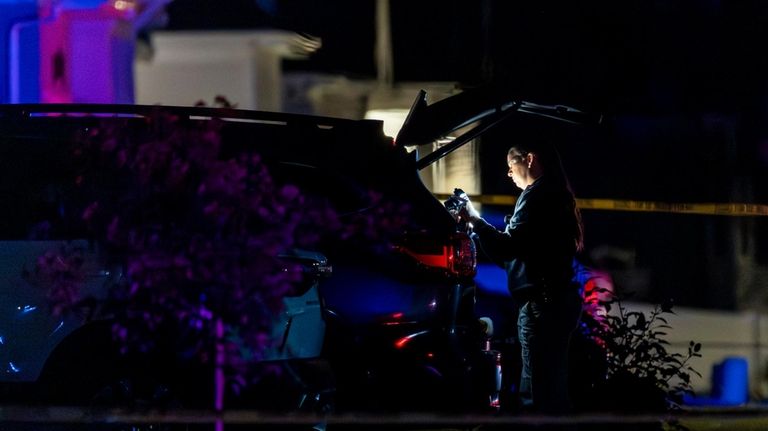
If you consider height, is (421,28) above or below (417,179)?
above

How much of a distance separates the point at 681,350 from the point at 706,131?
2762 mm

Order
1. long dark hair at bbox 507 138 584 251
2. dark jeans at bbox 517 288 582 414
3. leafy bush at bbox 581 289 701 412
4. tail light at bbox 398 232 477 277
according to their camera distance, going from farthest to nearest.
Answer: leafy bush at bbox 581 289 701 412 < long dark hair at bbox 507 138 584 251 < dark jeans at bbox 517 288 582 414 < tail light at bbox 398 232 477 277

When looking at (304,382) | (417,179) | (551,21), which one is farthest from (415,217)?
(551,21)

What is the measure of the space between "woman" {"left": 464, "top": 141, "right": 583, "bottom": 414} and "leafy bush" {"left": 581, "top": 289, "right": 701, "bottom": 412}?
64 centimetres

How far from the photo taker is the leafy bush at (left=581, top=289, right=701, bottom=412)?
21.9ft

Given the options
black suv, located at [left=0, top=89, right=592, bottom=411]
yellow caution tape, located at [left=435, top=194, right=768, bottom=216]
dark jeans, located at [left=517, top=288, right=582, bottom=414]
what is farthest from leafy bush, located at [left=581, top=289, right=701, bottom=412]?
yellow caution tape, located at [left=435, top=194, right=768, bottom=216]

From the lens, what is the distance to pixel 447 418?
4.51 meters

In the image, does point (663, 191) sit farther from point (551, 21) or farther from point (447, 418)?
point (447, 418)

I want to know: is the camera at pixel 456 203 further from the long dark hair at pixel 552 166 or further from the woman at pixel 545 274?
the long dark hair at pixel 552 166

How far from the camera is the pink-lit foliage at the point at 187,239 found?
15.7 feet

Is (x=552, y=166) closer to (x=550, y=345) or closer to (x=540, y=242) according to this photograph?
(x=540, y=242)

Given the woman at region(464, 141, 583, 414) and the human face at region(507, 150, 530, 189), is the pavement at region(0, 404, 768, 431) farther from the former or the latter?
the human face at region(507, 150, 530, 189)

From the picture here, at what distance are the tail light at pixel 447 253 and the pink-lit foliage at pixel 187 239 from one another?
56 cm

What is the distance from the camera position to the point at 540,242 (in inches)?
240
